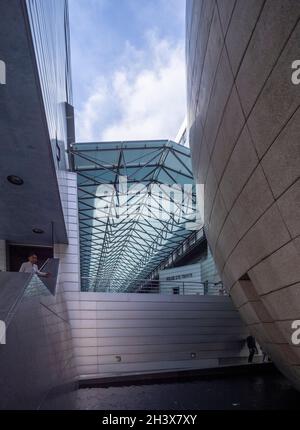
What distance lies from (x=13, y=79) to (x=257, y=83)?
3476mm

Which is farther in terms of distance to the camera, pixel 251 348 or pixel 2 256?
pixel 251 348

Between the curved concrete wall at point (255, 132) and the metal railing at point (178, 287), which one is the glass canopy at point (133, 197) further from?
the curved concrete wall at point (255, 132)

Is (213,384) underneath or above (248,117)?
underneath

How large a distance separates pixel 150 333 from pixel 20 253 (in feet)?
21.3

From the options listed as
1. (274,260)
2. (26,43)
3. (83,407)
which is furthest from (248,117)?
(83,407)

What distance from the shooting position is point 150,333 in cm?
1405

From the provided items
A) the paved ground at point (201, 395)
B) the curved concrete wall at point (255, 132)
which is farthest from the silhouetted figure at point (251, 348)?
the curved concrete wall at point (255, 132)

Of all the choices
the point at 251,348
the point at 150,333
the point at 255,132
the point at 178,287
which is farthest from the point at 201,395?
the point at 178,287

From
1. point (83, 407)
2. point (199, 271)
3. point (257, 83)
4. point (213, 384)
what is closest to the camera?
point (257, 83)

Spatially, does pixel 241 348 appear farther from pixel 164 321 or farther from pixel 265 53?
pixel 265 53

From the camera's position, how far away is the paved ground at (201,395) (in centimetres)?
800

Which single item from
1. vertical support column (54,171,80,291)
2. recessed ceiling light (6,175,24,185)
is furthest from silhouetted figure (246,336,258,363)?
recessed ceiling light (6,175,24,185)

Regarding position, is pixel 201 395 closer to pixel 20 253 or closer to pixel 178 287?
pixel 178 287

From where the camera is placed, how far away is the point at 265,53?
129 inches
